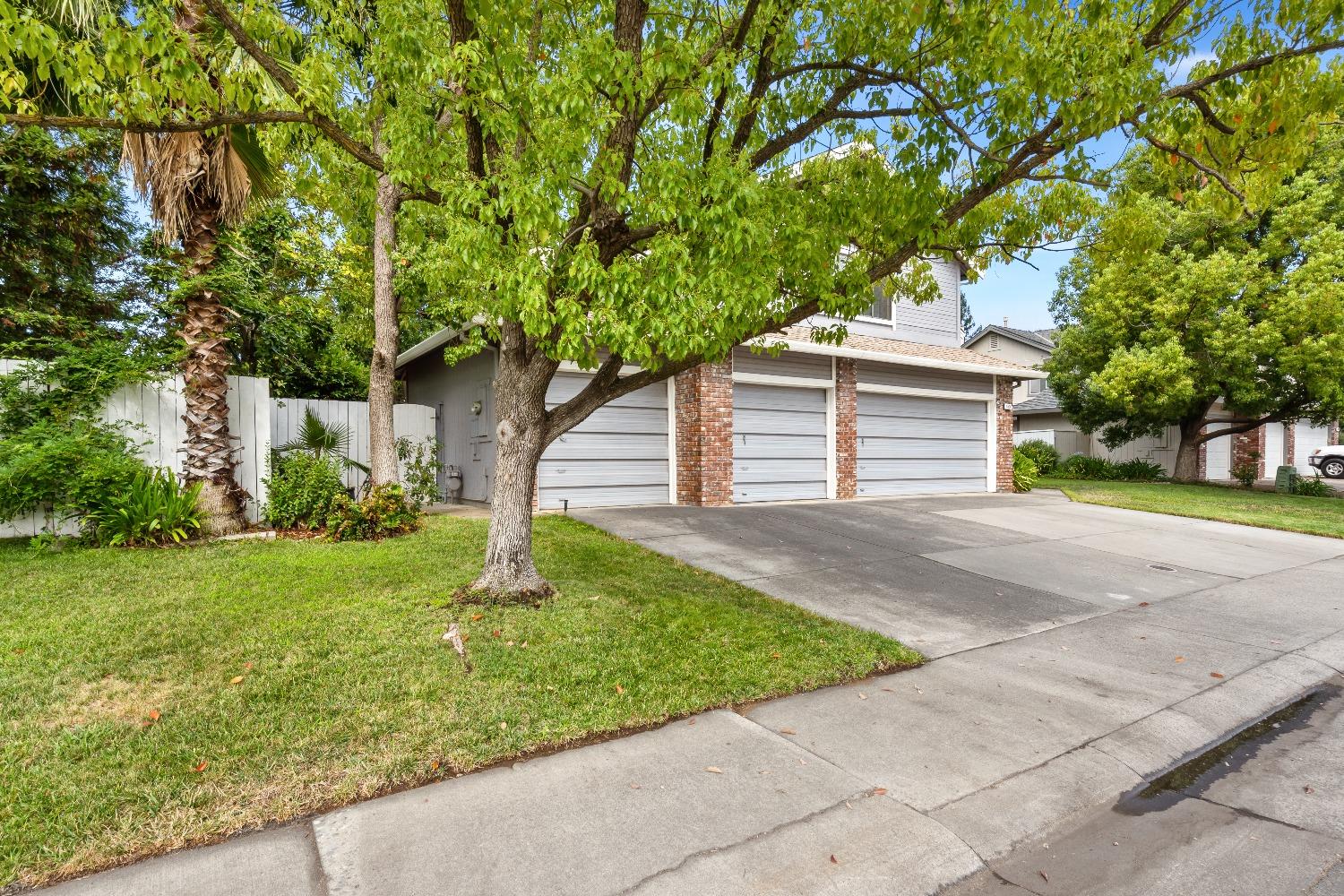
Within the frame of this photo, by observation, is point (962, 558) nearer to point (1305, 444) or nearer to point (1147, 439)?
point (1147, 439)

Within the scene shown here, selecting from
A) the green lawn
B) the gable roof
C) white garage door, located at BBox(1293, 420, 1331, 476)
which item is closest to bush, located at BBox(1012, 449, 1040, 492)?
the green lawn

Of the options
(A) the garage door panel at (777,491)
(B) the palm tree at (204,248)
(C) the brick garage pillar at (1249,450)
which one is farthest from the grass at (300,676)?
(C) the brick garage pillar at (1249,450)

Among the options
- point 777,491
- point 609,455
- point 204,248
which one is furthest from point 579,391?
point 204,248

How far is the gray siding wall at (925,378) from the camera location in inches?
495

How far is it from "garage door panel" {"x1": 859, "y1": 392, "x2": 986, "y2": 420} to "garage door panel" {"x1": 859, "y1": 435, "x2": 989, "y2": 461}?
0.49 metres

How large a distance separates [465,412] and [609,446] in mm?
2897

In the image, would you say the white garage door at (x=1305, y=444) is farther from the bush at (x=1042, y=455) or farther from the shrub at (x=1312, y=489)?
the bush at (x=1042, y=455)

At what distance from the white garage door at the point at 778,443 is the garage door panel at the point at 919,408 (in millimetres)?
1264

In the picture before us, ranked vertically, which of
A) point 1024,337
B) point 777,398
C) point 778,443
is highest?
point 1024,337

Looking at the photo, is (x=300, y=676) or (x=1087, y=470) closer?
(x=300, y=676)

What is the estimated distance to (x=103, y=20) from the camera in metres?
3.73

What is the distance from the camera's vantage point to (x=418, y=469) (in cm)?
1069

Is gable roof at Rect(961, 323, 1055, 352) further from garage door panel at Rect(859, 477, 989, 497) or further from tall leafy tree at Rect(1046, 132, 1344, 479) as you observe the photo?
garage door panel at Rect(859, 477, 989, 497)

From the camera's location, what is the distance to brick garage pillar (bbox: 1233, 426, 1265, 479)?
20031mm
